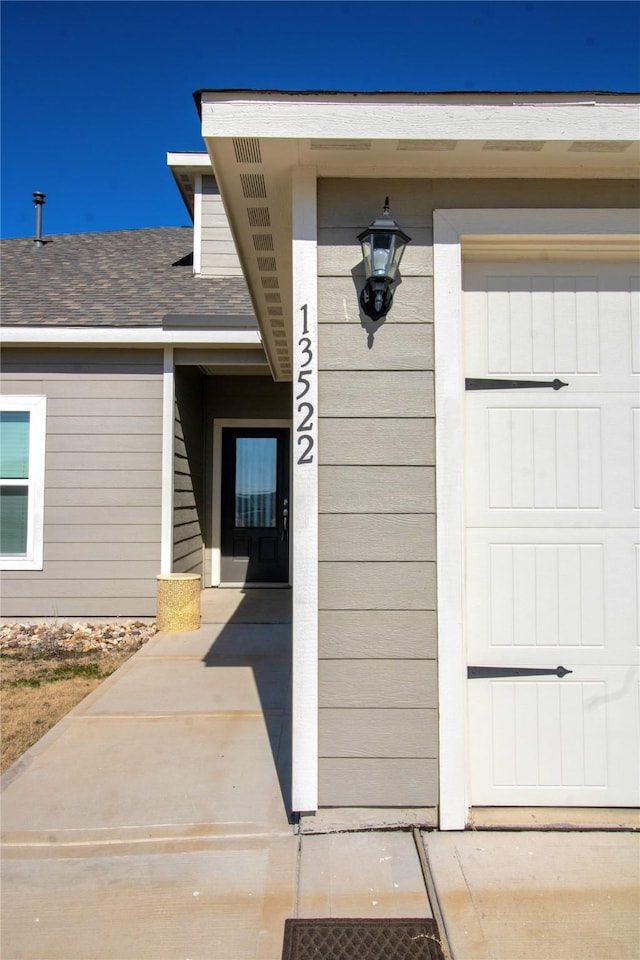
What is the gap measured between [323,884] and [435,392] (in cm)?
180

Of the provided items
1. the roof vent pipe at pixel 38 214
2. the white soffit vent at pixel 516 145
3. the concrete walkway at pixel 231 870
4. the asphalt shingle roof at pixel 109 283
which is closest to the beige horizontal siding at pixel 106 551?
the asphalt shingle roof at pixel 109 283

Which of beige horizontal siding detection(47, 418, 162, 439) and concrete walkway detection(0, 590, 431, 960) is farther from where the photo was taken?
beige horizontal siding detection(47, 418, 162, 439)

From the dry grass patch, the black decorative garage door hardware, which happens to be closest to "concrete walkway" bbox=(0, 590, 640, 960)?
the dry grass patch

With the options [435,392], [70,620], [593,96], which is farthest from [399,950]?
Answer: [70,620]

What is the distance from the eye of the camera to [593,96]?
2.23 meters

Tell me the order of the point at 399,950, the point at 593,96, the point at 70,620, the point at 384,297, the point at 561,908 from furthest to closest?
1. the point at 70,620
2. the point at 384,297
3. the point at 593,96
4. the point at 561,908
5. the point at 399,950

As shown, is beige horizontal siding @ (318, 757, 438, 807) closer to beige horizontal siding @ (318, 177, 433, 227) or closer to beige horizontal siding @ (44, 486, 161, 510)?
beige horizontal siding @ (318, 177, 433, 227)

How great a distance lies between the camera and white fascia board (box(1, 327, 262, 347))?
19.6ft

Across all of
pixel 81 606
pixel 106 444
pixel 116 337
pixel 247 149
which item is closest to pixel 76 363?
pixel 116 337

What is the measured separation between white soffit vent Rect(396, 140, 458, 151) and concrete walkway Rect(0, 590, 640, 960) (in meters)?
2.60

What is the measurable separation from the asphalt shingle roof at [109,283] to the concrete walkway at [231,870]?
14.4 feet

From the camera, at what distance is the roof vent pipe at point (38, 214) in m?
9.28

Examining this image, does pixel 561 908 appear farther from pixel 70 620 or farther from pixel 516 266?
pixel 70 620

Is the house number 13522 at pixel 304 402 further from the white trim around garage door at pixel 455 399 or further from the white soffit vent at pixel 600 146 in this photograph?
the white soffit vent at pixel 600 146
